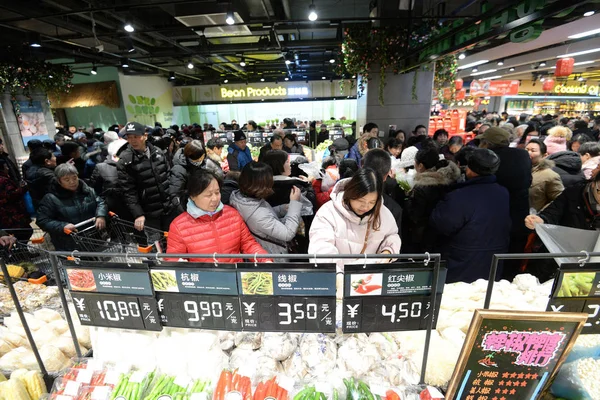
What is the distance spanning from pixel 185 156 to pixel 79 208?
4.05ft

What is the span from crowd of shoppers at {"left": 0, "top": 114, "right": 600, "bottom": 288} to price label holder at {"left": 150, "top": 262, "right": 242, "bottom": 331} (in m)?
0.51

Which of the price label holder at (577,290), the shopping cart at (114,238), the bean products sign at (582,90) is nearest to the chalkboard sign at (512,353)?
the price label holder at (577,290)

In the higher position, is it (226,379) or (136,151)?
(136,151)

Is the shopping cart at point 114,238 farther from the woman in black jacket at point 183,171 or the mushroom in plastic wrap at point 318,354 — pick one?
the mushroom in plastic wrap at point 318,354

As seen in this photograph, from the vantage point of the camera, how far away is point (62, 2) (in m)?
6.33

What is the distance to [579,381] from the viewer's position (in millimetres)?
1272

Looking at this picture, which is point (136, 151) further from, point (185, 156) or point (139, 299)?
point (139, 299)

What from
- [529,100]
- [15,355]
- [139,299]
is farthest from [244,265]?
[529,100]

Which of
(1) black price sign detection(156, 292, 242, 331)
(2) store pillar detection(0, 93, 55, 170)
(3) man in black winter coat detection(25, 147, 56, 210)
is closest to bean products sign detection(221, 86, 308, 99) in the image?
(2) store pillar detection(0, 93, 55, 170)

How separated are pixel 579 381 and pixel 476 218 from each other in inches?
52.3

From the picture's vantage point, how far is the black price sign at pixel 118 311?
1.26 m

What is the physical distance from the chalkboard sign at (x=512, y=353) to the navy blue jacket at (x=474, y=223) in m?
1.45

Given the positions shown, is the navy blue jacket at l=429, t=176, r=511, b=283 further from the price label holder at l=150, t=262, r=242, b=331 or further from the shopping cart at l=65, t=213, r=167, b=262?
the shopping cart at l=65, t=213, r=167, b=262

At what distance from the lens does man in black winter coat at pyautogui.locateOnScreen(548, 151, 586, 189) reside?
12.0ft
